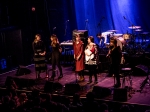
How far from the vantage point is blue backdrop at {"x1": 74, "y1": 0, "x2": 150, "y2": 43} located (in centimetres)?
2009

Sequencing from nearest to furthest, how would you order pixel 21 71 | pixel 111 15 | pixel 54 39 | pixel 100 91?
pixel 100 91
pixel 54 39
pixel 21 71
pixel 111 15

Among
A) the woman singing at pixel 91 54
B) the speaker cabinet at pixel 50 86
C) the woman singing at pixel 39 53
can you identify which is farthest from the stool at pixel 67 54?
the speaker cabinet at pixel 50 86

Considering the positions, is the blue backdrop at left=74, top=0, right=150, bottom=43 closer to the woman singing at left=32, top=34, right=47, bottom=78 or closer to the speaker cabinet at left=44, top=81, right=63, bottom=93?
the woman singing at left=32, top=34, right=47, bottom=78

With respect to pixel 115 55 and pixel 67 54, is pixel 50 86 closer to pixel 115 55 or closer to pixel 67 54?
pixel 115 55

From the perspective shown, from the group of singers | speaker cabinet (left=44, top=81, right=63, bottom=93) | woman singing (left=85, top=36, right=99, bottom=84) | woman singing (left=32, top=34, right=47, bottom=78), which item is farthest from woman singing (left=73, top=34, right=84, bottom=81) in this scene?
woman singing (left=32, top=34, right=47, bottom=78)

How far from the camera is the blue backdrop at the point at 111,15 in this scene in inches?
791

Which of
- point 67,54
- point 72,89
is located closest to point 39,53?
point 72,89

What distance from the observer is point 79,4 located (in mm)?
21547

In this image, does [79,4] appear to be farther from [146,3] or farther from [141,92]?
[141,92]

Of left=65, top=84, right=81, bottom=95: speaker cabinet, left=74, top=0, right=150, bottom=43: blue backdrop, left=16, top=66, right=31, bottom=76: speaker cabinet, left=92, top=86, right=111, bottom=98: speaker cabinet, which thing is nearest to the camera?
left=92, top=86, right=111, bottom=98: speaker cabinet

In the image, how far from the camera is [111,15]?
21016mm

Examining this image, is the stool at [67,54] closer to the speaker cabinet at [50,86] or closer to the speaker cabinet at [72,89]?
the speaker cabinet at [50,86]

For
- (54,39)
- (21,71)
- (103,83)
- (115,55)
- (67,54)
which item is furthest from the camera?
(67,54)

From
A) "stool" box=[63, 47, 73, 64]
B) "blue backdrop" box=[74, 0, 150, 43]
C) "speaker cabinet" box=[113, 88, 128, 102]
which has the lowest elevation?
"speaker cabinet" box=[113, 88, 128, 102]
